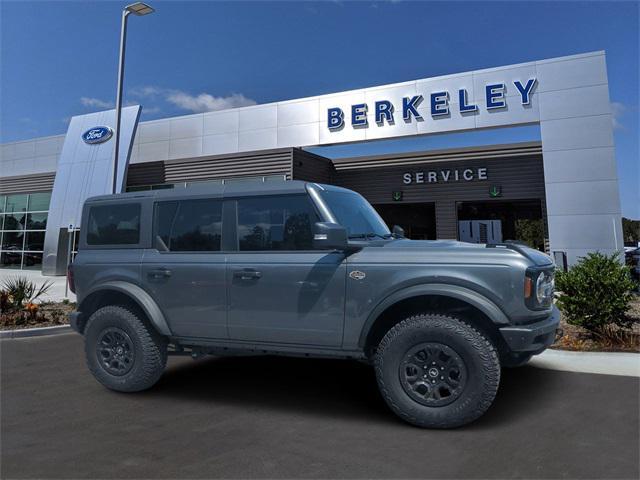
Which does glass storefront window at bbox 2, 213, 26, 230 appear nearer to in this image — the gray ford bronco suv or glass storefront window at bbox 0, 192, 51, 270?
glass storefront window at bbox 0, 192, 51, 270

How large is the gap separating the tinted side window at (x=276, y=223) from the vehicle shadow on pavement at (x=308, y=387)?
1502mm

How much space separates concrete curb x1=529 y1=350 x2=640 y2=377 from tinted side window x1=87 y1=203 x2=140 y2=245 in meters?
5.08

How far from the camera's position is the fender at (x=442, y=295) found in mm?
3555

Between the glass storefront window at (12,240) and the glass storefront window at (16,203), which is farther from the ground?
the glass storefront window at (16,203)

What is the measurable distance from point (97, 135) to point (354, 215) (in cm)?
2015

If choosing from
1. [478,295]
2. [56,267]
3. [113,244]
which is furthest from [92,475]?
[56,267]

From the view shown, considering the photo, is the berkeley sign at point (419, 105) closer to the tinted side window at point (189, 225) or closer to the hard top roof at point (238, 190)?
the hard top roof at point (238, 190)

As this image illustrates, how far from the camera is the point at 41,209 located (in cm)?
2308

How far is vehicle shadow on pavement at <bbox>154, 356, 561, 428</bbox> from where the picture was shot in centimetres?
411

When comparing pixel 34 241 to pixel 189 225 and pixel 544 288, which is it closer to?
pixel 189 225

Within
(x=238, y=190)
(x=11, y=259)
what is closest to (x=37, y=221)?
(x=11, y=259)

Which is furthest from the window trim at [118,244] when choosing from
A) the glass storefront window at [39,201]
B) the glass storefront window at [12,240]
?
the glass storefront window at [12,240]

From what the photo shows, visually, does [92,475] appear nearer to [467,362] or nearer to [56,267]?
[467,362]

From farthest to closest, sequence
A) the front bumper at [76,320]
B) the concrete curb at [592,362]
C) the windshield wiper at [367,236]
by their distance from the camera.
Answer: the concrete curb at [592,362] < the front bumper at [76,320] < the windshield wiper at [367,236]
